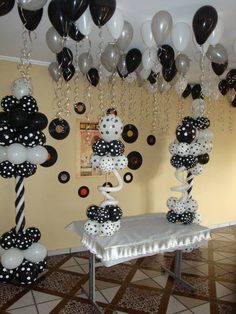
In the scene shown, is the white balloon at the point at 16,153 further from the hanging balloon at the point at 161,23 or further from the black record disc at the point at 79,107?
the hanging balloon at the point at 161,23

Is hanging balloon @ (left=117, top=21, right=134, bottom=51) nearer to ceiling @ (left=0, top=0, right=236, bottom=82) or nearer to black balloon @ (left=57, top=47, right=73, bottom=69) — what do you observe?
ceiling @ (left=0, top=0, right=236, bottom=82)

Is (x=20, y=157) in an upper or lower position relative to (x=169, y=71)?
lower

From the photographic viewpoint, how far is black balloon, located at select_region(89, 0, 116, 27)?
71.1 inches

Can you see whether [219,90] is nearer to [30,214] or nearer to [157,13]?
[157,13]

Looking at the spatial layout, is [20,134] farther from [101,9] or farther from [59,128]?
[101,9]

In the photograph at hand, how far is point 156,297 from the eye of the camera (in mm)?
2805

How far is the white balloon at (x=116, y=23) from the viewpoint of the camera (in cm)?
209

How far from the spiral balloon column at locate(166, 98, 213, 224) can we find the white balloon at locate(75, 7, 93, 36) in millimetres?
1421

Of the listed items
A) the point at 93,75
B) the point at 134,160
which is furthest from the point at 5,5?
the point at 134,160

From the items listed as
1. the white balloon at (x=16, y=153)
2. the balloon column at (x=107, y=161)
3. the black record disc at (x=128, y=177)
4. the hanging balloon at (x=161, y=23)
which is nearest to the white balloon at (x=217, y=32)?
the hanging balloon at (x=161, y=23)

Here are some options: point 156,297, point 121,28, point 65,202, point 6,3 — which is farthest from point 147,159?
point 6,3

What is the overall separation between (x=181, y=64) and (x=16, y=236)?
2.31m

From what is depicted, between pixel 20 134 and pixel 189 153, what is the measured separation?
1.70m

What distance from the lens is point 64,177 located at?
12.3 ft
